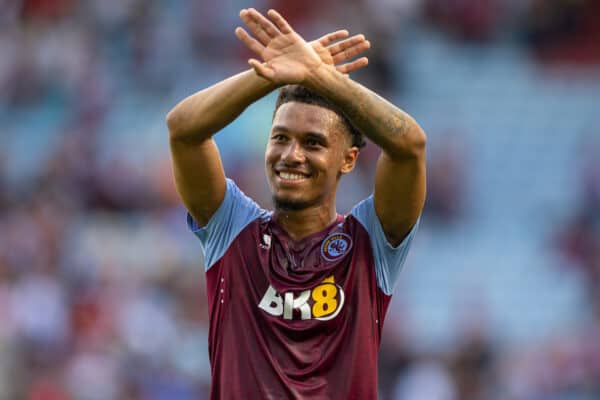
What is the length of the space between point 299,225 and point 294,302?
0.37 meters

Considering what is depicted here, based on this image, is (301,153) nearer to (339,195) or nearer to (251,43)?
(251,43)

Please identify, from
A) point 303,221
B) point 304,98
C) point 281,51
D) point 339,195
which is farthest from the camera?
point 339,195

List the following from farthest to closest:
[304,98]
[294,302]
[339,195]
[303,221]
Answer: [339,195]
[303,221]
[304,98]
[294,302]

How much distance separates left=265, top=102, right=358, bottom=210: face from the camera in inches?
195

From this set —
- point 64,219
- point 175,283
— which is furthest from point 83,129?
point 175,283

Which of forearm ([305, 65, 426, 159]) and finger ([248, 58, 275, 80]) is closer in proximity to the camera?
finger ([248, 58, 275, 80])

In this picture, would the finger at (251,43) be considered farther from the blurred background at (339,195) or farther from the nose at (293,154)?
the blurred background at (339,195)

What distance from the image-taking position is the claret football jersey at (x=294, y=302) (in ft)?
15.9

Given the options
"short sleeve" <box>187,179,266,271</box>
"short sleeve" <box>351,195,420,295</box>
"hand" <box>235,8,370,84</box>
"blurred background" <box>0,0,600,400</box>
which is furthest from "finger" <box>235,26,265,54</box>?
"blurred background" <box>0,0,600,400</box>

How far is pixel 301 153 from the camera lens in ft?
16.3

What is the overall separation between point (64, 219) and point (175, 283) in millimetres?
1721

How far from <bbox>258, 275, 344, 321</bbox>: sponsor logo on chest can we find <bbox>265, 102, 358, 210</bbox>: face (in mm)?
346

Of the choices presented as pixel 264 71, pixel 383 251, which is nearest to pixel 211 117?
pixel 264 71

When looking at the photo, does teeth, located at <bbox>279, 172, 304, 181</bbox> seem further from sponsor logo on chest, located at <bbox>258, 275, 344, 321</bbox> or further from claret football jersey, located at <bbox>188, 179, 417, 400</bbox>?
sponsor logo on chest, located at <bbox>258, 275, 344, 321</bbox>
